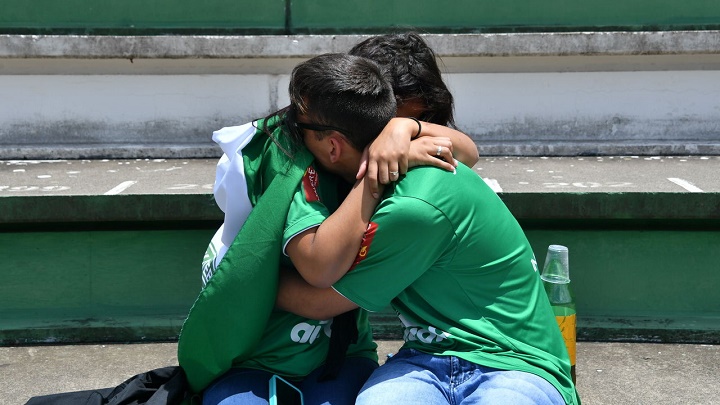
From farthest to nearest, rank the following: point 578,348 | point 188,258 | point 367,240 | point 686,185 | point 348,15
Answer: point 348,15 → point 686,185 → point 188,258 → point 578,348 → point 367,240

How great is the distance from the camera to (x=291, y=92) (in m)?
2.09

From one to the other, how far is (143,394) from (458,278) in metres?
0.88

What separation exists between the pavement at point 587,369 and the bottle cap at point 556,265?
749 mm

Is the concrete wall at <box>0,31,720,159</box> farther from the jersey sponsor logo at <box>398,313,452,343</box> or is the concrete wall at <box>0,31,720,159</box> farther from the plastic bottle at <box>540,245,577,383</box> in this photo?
the jersey sponsor logo at <box>398,313,452,343</box>

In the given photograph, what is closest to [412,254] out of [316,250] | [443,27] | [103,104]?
[316,250]

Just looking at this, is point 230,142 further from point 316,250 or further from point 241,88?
point 241,88

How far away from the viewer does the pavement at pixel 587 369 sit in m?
3.16

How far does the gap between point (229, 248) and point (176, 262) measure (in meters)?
1.90

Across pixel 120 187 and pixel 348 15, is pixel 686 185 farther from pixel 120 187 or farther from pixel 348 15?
pixel 120 187

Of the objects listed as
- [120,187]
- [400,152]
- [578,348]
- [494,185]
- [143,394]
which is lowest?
[578,348]

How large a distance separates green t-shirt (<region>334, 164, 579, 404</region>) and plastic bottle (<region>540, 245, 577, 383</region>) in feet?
Answer: 1.44

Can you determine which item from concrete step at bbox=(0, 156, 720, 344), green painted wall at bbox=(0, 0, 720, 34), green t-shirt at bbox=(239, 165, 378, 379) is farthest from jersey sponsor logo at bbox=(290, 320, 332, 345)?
green painted wall at bbox=(0, 0, 720, 34)

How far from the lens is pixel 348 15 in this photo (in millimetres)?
5320

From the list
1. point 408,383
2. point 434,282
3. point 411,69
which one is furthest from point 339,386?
point 411,69
